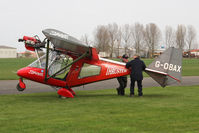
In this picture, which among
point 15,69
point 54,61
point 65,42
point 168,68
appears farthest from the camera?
point 15,69

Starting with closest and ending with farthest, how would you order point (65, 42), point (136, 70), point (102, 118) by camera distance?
point (102, 118) → point (65, 42) → point (136, 70)

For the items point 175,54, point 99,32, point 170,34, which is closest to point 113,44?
point 99,32

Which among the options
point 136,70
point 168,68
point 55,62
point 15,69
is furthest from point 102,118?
point 15,69

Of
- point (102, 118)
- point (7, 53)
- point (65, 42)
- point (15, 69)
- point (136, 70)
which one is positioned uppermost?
point (65, 42)

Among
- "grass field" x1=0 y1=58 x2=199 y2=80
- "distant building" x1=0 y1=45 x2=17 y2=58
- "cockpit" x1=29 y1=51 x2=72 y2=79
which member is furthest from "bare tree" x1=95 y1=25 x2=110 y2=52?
"cockpit" x1=29 y1=51 x2=72 y2=79

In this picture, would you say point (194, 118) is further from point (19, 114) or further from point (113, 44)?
point (113, 44)

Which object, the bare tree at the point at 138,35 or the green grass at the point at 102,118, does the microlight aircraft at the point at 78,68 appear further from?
the bare tree at the point at 138,35

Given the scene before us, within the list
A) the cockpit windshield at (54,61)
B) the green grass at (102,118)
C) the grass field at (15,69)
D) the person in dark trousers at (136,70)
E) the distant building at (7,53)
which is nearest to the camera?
the green grass at (102,118)

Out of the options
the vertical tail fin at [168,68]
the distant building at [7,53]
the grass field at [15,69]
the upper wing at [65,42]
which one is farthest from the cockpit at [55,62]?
the distant building at [7,53]

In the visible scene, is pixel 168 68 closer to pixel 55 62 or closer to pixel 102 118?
pixel 55 62

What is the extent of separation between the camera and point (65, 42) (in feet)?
35.2

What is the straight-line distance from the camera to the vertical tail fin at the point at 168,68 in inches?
468

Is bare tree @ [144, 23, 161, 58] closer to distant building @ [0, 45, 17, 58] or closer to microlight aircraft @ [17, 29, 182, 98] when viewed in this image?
distant building @ [0, 45, 17, 58]

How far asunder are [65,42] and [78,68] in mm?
1768
